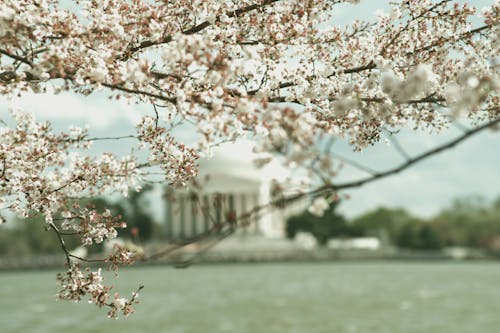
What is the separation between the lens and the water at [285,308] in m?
38.4

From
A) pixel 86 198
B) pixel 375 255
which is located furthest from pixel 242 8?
pixel 375 255

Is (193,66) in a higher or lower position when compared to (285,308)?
higher

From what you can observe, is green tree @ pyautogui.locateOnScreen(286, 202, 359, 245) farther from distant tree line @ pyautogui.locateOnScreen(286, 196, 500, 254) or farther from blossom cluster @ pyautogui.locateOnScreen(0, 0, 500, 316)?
blossom cluster @ pyautogui.locateOnScreen(0, 0, 500, 316)

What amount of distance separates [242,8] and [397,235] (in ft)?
405

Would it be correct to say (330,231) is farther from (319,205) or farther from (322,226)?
(319,205)

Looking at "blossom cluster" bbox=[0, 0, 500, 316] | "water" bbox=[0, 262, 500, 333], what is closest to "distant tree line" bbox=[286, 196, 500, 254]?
"water" bbox=[0, 262, 500, 333]

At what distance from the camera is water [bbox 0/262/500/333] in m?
38.4

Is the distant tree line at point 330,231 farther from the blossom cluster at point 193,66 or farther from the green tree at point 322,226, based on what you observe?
the blossom cluster at point 193,66

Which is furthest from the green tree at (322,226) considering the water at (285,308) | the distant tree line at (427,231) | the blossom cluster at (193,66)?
the blossom cluster at (193,66)

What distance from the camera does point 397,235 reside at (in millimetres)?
126250

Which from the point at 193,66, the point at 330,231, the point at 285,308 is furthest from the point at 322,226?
the point at 193,66

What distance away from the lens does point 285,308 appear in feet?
150

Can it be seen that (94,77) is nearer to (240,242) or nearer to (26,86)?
(26,86)

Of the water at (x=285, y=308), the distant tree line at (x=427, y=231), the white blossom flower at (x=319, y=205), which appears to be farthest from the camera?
the distant tree line at (x=427, y=231)
